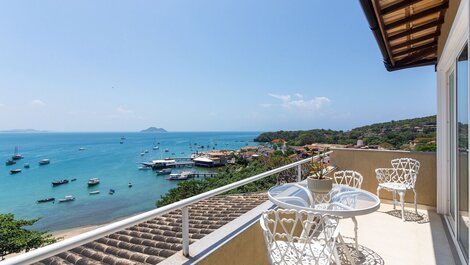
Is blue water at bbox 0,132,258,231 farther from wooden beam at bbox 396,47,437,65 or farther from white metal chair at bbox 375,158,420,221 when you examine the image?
wooden beam at bbox 396,47,437,65

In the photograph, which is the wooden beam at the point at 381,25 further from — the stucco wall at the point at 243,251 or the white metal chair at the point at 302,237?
the stucco wall at the point at 243,251

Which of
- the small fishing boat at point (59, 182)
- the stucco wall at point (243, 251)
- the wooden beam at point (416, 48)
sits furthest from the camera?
the small fishing boat at point (59, 182)

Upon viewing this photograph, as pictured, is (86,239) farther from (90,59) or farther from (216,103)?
(216,103)

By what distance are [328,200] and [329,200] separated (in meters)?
0.03

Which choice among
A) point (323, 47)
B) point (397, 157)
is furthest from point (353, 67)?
point (397, 157)

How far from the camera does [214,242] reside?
1664 millimetres

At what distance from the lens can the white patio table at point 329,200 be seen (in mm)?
1951

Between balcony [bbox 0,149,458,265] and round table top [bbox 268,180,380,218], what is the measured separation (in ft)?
0.77

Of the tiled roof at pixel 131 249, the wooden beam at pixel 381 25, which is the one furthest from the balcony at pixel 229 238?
the wooden beam at pixel 381 25

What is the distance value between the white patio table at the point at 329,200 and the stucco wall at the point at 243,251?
1.07 feet

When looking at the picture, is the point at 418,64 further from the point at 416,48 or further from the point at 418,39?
the point at 418,39

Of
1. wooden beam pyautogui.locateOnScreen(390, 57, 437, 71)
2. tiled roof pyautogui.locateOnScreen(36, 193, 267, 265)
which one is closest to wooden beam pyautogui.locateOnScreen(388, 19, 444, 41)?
wooden beam pyautogui.locateOnScreen(390, 57, 437, 71)

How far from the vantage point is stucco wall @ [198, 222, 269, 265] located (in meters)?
1.62

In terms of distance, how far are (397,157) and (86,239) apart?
468cm
